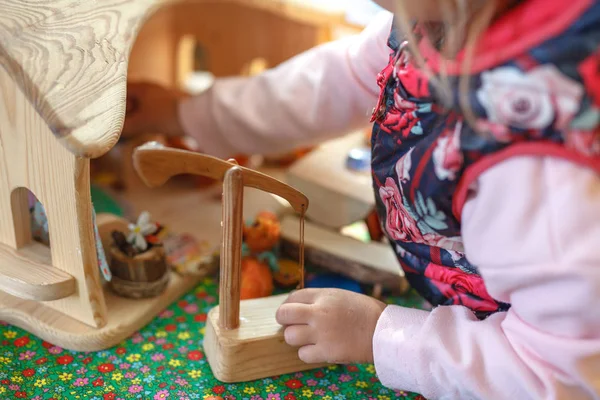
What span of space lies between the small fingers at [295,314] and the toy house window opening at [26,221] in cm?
27

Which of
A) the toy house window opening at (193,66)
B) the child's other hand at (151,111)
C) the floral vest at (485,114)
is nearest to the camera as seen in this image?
the floral vest at (485,114)

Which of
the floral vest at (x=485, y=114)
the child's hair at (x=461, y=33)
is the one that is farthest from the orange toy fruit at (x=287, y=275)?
the child's hair at (x=461, y=33)

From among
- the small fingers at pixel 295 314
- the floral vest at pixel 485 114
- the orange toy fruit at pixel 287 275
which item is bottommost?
the orange toy fruit at pixel 287 275

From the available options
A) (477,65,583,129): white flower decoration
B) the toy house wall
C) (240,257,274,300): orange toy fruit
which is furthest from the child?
the toy house wall

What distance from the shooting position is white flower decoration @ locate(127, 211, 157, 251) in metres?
0.72

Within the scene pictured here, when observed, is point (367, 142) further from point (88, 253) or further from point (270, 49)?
point (88, 253)

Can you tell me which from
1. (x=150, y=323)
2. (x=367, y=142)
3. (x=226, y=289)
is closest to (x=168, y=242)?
(x=150, y=323)

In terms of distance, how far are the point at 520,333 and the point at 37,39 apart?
1.78 feet

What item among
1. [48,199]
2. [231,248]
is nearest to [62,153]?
[48,199]

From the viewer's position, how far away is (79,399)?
61 centimetres

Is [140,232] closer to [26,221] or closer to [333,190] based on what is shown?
[26,221]

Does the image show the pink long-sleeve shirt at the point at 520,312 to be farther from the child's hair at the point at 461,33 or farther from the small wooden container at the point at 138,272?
the small wooden container at the point at 138,272

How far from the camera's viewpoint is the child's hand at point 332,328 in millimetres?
631

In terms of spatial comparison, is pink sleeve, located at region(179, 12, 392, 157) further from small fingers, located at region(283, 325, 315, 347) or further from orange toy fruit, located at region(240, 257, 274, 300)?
small fingers, located at region(283, 325, 315, 347)
